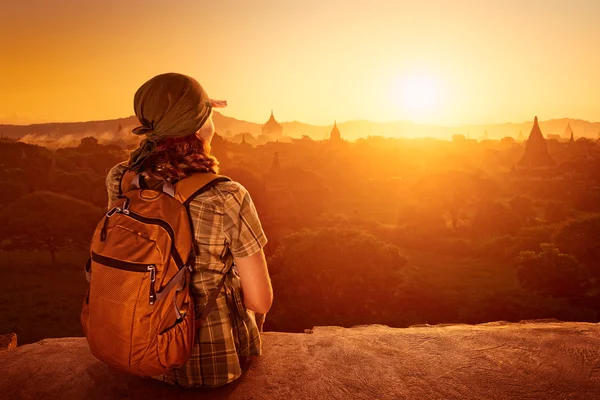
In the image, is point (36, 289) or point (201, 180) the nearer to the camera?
point (201, 180)

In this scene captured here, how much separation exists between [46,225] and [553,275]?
20.7 m

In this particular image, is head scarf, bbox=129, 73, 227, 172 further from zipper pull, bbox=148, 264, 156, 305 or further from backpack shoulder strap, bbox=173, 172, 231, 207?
zipper pull, bbox=148, 264, 156, 305

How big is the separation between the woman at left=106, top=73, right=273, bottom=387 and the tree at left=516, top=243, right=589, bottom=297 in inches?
683

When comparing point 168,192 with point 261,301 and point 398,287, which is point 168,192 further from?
point 398,287

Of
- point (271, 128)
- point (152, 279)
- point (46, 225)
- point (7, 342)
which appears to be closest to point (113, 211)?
point (152, 279)

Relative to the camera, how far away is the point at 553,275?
54.5ft

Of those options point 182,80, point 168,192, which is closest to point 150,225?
point 168,192

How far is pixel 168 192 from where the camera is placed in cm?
174

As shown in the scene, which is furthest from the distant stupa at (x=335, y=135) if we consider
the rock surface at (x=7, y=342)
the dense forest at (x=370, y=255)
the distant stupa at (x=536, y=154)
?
the rock surface at (x=7, y=342)

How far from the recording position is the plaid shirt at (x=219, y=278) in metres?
1.80

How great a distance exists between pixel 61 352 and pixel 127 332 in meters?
1.23

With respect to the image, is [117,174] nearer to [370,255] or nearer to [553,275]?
[370,255]

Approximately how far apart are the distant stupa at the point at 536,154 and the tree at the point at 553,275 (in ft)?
109

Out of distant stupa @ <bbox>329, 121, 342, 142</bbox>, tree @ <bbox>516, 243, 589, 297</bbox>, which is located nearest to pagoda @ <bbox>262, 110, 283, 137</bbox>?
distant stupa @ <bbox>329, 121, 342, 142</bbox>
